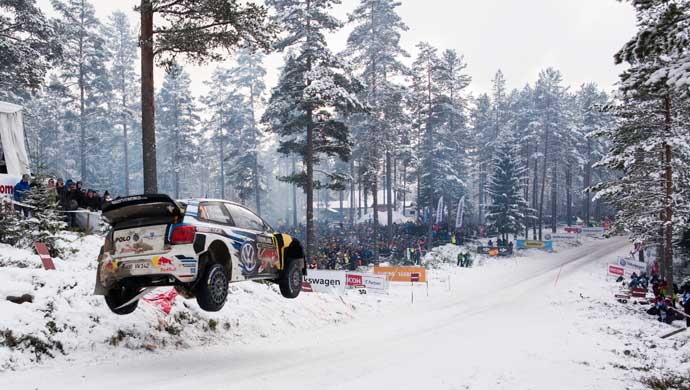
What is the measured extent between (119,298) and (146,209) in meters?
1.88

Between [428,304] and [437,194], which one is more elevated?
[437,194]

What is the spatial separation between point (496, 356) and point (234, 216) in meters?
7.56

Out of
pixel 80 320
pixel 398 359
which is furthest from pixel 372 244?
pixel 80 320

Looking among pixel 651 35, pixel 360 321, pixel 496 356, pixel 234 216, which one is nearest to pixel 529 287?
pixel 360 321

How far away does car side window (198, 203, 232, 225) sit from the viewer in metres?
7.81

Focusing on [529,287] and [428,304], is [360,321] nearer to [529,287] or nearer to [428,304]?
[428,304]

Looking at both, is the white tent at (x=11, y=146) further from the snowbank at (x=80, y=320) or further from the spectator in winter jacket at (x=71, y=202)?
the snowbank at (x=80, y=320)

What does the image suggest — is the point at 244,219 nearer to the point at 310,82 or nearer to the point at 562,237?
the point at 310,82

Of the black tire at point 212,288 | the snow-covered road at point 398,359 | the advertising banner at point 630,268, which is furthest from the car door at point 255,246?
the advertising banner at point 630,268

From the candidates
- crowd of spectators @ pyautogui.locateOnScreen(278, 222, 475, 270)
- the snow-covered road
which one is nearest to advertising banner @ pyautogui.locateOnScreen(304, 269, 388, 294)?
crowd of spectators @ pyautogui.locateOnScreen(278, 222, 475, 270)

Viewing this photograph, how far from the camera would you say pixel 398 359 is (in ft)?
37.2

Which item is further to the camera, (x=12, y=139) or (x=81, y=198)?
(x=81, y=198)

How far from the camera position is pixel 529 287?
2930cm

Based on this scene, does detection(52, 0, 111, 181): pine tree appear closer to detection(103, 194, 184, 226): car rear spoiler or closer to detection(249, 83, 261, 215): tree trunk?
detection(249, 83, 261, 215): tree trunk
